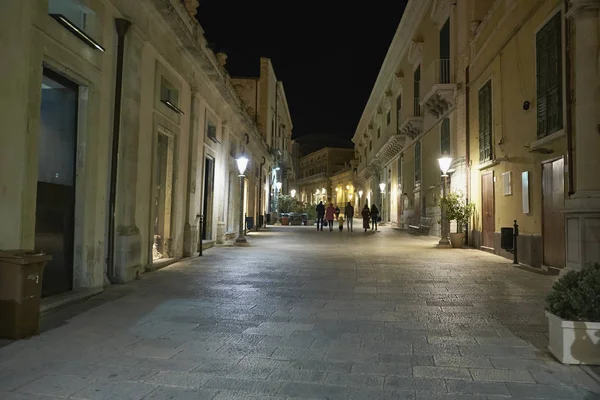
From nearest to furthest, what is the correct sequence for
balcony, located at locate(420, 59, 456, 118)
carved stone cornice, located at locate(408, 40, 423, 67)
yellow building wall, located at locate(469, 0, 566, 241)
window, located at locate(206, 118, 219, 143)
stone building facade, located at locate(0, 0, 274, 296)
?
stone building facade, located at locate(0, 0, 274, 296), yellow building wall, located at locate(469, 0, 566, 241), window, located at locate(206, 118, 219, 143), balcony, located at locate(420, 59, 456, 118), carved stone cornice, located at locate(408, 40, 423, 67)

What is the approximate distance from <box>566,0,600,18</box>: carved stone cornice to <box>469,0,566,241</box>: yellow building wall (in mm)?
1253

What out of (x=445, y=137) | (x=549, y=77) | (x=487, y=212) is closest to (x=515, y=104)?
(x=549, y=77)

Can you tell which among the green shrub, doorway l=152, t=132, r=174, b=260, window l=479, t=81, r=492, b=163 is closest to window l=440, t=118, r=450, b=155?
window l=479, t=81, r=492, b=163

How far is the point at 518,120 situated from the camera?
1070 cm

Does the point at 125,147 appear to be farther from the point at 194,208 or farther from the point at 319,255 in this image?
the point at 319,255

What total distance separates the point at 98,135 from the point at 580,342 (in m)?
6.74

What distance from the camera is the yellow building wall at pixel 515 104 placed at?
382 inches

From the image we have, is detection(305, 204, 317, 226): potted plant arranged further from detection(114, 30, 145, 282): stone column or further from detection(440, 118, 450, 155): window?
detection(114, 30, 145, 282): stone column

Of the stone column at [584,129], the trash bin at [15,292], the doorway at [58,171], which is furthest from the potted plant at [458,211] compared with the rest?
the trash bin at [15,292]

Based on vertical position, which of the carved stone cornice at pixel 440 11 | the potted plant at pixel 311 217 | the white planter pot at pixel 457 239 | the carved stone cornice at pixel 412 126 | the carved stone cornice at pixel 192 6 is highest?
the carved stone cornice at pixel 440 11

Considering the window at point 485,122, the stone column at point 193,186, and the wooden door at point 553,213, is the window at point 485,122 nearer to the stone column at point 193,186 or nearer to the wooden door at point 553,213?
the wooden door at point 553,213

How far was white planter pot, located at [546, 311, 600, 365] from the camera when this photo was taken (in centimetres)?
378

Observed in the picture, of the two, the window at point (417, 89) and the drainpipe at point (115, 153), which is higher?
the window at point (417, 89)

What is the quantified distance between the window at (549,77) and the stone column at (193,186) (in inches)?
318
